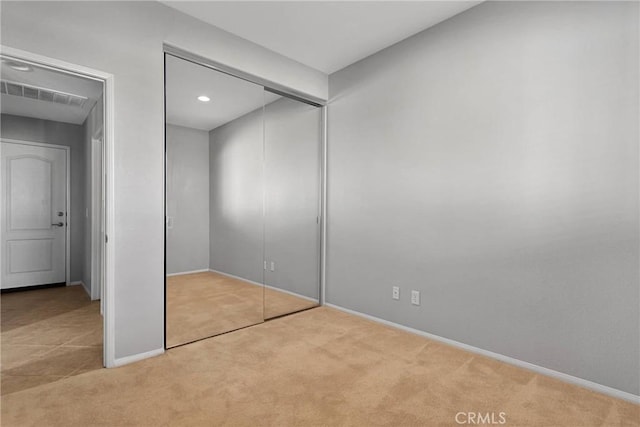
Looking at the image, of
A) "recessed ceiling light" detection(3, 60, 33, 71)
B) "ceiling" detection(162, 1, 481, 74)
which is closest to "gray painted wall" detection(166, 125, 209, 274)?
"recessed ceiling light" detection(3, 60, 33, 71)

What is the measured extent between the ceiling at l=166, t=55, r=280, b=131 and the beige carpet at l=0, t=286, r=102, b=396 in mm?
1821

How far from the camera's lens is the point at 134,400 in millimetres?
1847

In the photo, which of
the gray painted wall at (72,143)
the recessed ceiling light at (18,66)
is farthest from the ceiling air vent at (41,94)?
the gray painted wall at (72,143)

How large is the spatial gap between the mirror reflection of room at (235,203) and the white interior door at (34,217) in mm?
1397

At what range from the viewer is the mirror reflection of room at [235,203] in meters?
2.69

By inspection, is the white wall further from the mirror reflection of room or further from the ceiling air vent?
the ceiling air vent

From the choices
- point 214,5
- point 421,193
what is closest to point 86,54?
point 214,5

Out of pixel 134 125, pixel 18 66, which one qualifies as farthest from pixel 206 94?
pixel 18 66

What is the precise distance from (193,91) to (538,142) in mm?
2743

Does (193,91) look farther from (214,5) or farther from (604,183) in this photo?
(604,183)

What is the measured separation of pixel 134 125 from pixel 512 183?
9.20ft

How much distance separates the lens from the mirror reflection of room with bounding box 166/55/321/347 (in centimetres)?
269

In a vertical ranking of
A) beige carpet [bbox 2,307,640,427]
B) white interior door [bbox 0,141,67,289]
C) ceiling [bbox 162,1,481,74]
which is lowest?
beige carpet [bbox 2,307,640,427]

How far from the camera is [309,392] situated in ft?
6.43
